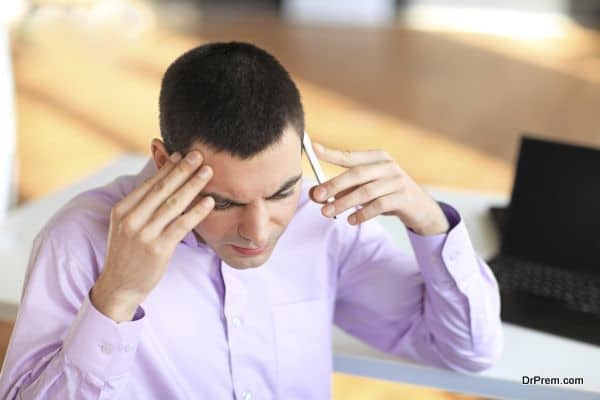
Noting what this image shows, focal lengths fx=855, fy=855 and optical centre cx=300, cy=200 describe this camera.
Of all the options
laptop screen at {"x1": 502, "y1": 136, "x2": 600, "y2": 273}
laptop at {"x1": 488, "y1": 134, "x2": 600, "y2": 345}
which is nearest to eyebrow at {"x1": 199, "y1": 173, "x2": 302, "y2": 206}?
laptop at {"x1": 488, "y1": 134, "x2": 600, "y2": 345}

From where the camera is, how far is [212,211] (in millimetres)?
1051

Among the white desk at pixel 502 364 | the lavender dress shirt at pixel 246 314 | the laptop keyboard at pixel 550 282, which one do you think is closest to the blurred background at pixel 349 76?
the white desk at pixel 502 364

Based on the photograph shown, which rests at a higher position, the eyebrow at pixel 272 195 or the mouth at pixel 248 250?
the eyebrow at pixel 272 195

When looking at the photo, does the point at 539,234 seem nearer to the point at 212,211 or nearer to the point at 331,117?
the point at 212,211

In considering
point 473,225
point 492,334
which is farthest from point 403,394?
point 492,334

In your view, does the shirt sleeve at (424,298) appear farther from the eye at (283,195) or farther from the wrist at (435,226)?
the eye at (283,195)

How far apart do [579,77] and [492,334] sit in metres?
4.46

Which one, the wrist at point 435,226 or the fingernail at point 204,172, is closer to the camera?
the fingernail at point 204,172

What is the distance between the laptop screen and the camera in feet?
4.97

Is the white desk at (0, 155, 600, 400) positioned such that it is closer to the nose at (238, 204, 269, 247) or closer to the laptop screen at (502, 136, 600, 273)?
the laptop screen at (502, 136, 600, 273)

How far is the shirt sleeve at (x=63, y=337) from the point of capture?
3.27ft

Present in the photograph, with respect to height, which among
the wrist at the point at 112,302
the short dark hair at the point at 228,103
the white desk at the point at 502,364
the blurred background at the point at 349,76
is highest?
the short dark hair at the point at 228,103

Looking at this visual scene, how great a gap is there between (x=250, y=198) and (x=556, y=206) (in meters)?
0.73

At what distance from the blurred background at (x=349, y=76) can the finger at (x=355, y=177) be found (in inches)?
42.8
